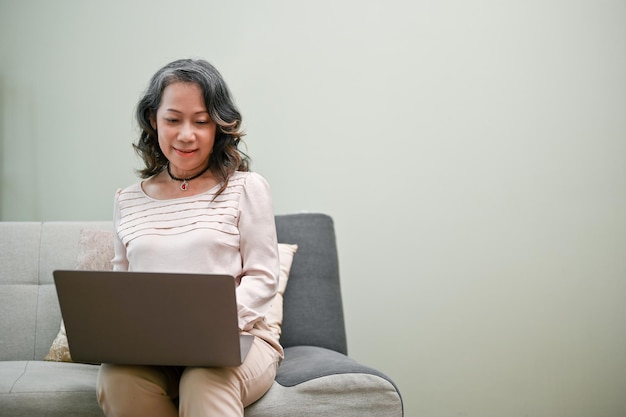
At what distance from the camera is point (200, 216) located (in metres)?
1.57

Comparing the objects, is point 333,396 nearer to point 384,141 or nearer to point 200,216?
point 200,216

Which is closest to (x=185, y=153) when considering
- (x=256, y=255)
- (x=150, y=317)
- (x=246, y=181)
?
(x=246, y=181)

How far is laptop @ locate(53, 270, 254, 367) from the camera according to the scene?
1208mm

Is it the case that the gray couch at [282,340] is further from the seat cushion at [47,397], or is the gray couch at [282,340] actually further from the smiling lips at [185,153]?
the smiling lips at [185,153]

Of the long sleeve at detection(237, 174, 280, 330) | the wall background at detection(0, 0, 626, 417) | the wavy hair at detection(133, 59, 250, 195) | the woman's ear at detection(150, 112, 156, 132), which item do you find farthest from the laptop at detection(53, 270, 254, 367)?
the wall background at detection(0, 0, 626, 417)

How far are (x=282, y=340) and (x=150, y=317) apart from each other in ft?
2.51

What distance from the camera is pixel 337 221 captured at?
2.46 metres

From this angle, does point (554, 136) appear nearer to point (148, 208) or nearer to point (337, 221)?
point (337, 221)

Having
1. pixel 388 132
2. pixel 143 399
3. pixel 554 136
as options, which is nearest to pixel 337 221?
pixel 388 132

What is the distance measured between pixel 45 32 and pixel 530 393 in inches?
90.1

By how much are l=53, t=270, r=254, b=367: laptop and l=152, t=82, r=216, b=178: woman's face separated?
0.47 meters

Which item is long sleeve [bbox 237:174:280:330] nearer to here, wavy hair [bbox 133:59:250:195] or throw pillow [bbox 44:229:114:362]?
wavy hair [bbox 133:59:250:195]

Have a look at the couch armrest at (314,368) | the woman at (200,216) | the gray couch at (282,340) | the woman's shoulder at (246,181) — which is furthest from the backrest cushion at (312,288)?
the woman's shoulder at (246,181)

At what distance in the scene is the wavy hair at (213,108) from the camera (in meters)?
1.60
